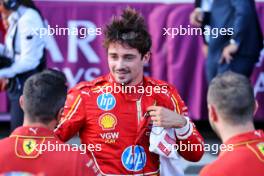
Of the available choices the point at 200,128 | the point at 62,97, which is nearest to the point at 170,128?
the point at 62,97

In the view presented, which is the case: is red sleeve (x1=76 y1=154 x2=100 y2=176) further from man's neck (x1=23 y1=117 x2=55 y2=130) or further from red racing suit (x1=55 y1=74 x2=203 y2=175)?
red racing suit (x1=55 y1=74 x2=203 y2=175)

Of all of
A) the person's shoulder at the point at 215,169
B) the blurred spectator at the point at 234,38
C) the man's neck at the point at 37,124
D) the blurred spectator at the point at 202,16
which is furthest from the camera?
the blurred spectator at the point at 202,16

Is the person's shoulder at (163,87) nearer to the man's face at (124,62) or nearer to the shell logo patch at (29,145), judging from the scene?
the man's face at (124,62)

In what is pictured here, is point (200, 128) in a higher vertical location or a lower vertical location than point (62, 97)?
lower

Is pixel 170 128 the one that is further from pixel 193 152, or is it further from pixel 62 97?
pixel 62 97

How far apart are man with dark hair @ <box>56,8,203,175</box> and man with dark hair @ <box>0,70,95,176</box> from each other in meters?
0.54

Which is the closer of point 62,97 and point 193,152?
point 62,97

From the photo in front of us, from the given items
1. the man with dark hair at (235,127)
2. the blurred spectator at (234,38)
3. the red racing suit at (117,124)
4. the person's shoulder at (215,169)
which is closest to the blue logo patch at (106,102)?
the red racing suit at (117,124)

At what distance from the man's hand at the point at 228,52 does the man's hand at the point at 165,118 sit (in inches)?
116

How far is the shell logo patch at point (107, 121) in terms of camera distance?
3.42 m

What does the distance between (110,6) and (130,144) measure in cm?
365

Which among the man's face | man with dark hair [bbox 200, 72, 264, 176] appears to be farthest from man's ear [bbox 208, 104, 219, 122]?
the man's face

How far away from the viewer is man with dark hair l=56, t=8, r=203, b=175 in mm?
3385

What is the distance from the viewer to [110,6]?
6867 millimetres
